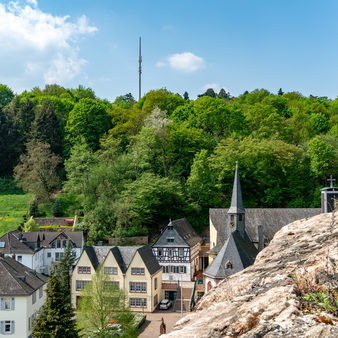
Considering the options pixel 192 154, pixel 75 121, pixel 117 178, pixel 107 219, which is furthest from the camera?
pixel 75 121

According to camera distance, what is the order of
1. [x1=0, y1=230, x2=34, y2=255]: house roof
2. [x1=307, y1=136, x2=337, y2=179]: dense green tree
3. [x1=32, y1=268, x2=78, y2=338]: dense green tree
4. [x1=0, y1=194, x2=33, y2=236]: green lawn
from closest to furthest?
[x1=32, y1=268, x2=78, y2=338]: dense green tree < [x1=0, y1=230, x2=34, y2=255]: house roof < [x1=0, y1=194, x2=33, y2=236]: green lawn < [x1=307, y1=136, x2=337, y2=179]: dense green tree

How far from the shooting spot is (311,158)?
2249 inches

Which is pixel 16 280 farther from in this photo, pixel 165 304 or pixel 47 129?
pixel 47 129

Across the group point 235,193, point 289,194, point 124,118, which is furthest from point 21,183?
point 289,194

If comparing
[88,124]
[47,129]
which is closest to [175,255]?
[88,124]

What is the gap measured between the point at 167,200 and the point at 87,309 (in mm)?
24120

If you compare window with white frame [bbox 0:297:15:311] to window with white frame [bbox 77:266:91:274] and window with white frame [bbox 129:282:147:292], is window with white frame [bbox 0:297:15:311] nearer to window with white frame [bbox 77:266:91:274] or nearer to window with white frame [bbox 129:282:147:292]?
window with white frame [bbox 77:266:91:274]

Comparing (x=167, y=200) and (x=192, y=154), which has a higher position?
(x=192, y=154)

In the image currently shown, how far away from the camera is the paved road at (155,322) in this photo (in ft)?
109

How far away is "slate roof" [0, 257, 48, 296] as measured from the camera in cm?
3372

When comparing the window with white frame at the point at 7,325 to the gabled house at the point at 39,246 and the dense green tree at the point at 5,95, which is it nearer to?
the gabled house at the point at 39,246

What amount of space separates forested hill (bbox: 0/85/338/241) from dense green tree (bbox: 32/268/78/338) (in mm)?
23710

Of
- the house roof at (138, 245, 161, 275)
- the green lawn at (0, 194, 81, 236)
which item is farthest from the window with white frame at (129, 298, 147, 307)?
the green lawn at (0, 194, 81, 236)

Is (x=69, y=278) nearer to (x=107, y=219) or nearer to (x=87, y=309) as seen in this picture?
(x=107, y=219)
